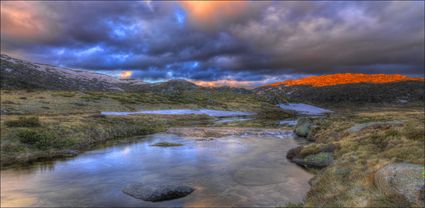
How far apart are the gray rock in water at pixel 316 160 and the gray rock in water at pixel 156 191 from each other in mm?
13772

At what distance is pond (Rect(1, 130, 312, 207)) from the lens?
19.0m

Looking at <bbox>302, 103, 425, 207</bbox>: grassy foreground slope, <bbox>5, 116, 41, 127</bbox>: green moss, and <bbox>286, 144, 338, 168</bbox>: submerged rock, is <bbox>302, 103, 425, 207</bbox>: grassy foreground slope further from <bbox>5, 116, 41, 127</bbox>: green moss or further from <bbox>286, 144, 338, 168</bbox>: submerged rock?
<bbox>5, 116, 41, 127</bbox>: green moss

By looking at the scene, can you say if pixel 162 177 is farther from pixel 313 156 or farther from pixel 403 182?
pixel 403 182

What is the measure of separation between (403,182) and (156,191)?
45.9ft

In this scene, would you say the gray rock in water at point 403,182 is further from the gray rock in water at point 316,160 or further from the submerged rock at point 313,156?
the submerged rock at point 313,156

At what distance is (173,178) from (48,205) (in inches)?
378

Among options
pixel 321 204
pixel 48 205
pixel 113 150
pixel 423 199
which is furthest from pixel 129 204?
pixel 113 150

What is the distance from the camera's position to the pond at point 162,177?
1903 cm

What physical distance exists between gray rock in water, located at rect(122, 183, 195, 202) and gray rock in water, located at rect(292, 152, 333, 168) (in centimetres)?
1377

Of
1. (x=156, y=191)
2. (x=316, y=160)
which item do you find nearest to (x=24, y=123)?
(x=156, y=191)

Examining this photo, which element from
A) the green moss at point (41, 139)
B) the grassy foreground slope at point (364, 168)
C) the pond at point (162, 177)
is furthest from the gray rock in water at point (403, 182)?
the green moss at point (41, 139)

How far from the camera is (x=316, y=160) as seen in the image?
29516 mm

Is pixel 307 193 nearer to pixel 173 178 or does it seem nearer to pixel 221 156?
pixel 173 178

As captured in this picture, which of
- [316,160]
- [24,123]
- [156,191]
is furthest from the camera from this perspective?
[24,123]
